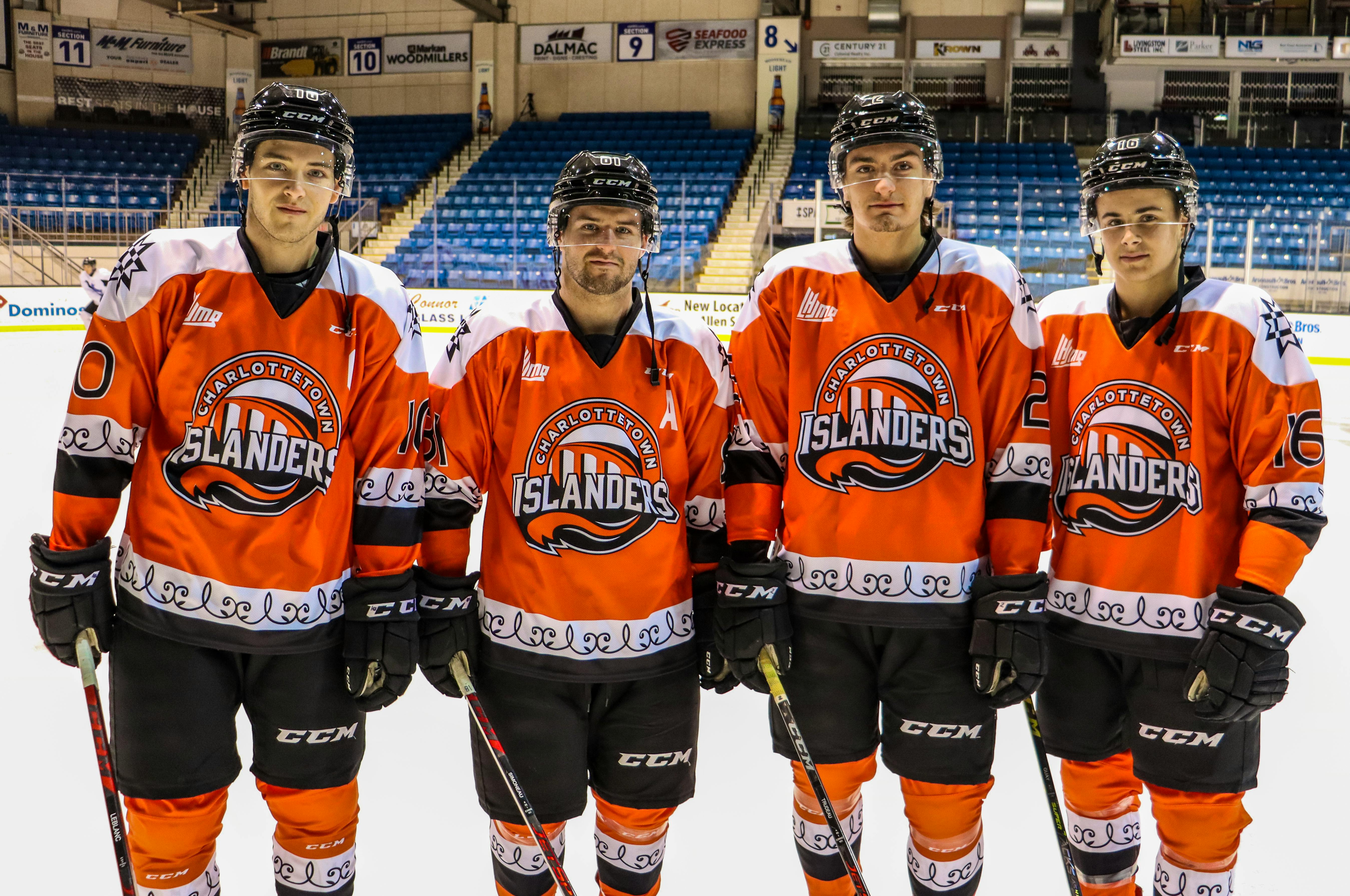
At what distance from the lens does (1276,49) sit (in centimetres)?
1483

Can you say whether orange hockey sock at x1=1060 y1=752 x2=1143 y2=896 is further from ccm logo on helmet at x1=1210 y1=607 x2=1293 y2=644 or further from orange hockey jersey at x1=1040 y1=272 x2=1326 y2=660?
ccm logo on helmet at x1=1210 y1=607 x2=1293 y2=644

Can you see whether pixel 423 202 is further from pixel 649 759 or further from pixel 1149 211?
pixel 649 759

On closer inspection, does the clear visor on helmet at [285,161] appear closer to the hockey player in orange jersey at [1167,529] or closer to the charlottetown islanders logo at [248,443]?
the charlottetown islanders logo at [248,443]

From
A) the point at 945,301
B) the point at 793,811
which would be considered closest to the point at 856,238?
the point at 945,301

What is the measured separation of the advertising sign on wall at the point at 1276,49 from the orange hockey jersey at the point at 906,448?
51.7 ft

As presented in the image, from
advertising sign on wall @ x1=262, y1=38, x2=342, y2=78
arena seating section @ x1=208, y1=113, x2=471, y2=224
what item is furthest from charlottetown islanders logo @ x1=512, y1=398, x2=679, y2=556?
advertising sign on wall @ x1=262, y1=38, x2=342, y2=78

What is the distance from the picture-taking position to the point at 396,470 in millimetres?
1937

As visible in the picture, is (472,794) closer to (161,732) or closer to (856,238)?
(161,732)

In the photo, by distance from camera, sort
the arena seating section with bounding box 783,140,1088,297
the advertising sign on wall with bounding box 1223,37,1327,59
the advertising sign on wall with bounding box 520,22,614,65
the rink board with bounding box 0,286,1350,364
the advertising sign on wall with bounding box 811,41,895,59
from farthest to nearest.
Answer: the advertising sign on wall with bounding box 520,22,614,65 < the advertising sign on wall with bounding box 811,41,895,59 < the advertising sign on wall with bounding box 1223,37,1327,59 < the rink board with bounding box 0,286,1350,364 < the arena seating section with bounding box 783,140,1088,297

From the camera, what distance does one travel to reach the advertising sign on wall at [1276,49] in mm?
14742

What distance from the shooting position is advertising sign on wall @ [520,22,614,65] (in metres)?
17.5

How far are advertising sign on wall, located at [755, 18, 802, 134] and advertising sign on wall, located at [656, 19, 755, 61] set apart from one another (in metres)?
0.28

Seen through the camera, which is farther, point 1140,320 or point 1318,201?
point 1318,201

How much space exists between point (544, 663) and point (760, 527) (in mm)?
500
